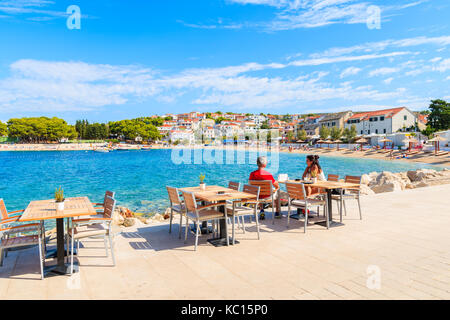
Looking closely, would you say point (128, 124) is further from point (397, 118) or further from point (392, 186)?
point (392, 186)

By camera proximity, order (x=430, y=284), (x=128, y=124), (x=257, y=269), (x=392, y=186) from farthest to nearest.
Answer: (x=128, y=124) < (x=392, y=186) < (x=257, y=269) < (x=430, y=284)

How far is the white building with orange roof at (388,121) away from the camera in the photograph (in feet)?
212

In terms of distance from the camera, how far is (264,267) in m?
4.22

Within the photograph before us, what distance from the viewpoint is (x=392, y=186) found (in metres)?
12.4

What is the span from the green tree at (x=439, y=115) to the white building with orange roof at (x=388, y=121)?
5.74 m

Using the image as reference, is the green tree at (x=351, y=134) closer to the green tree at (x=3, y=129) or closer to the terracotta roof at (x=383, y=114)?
the terracotta roof at (x=383, y=114)

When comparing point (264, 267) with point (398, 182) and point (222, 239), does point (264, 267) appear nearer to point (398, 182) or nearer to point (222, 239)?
point (222, 239)

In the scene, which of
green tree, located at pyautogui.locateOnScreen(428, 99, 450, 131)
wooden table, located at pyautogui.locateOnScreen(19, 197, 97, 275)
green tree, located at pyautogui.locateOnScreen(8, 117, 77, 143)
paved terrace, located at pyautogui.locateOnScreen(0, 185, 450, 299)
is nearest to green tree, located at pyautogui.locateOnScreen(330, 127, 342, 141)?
green tree, located at pyautogui.locateOnScreen(428, 99, 450, 131)

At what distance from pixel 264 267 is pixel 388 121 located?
235ft

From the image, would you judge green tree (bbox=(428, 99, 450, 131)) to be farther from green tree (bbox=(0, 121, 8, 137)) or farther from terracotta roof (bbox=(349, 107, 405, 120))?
green tree (bbox=(0, 121, 8, 137))

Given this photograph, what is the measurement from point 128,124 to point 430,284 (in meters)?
144
